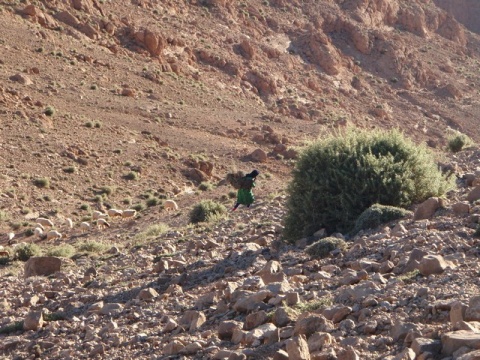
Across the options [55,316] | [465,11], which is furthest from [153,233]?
[465,11]

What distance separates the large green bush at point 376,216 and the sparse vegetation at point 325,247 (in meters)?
1.02

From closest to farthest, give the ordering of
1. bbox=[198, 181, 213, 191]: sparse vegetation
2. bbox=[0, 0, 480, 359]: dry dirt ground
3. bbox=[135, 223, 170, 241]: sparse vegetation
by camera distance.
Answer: bbox=[135, 223, 170, 241]: sparse vegetation
bbox=[0, 0, 480, 359]: dry dirt ground
bbox=[198, 181, 213, 191]: sparse vegetation

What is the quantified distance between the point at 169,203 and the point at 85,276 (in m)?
14.6

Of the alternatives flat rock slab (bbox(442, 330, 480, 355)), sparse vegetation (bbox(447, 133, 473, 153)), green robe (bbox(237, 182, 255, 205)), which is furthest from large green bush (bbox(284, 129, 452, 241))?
sparse vegetation (bbox(447, 133, 473, 153))

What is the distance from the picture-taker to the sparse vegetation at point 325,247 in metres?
9.85

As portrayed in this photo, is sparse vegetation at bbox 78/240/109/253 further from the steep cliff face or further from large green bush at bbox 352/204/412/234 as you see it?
the steep cliff face

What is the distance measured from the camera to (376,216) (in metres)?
11.0

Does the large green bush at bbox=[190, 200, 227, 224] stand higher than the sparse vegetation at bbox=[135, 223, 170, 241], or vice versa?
the large green bush at bbox=[190, 200, 227, 224]

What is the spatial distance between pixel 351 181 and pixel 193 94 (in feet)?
110

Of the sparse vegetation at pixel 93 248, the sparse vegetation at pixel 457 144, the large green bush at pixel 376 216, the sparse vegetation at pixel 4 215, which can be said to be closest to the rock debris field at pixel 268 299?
the large green bush at pixel 376 216

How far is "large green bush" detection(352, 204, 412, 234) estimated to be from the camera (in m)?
11.0

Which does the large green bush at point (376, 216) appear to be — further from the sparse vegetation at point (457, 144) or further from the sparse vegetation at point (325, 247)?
the sparse vegetation at point (457, 144)

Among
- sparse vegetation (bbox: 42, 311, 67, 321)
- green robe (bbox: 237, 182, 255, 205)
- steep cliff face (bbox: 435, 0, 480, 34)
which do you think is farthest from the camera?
steep cliff face (bbox: 435, 0, 480, 34)

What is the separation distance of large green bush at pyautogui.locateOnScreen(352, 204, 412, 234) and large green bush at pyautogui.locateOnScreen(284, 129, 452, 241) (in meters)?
0.65
